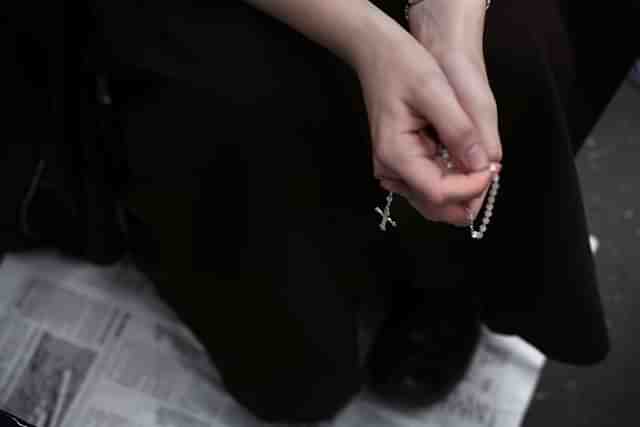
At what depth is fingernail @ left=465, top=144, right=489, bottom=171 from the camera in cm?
49

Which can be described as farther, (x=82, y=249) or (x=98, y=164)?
(x=82, y=249)

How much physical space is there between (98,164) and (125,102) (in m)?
0.11

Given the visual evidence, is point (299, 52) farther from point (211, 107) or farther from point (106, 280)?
point (106, 280)

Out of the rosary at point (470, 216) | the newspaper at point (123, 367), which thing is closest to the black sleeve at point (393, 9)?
the rosary at point (470, 216)

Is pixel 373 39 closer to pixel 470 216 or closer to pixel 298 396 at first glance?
pixel 470 216

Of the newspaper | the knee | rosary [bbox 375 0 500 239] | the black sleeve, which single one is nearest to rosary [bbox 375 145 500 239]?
rosary [bbox 375 0 500 239]

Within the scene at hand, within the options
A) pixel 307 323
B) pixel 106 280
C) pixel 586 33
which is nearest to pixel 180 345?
pixel 106 280

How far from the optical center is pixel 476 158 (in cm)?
49

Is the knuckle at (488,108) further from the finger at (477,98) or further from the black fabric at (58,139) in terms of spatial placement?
the black fabric at (58,139)

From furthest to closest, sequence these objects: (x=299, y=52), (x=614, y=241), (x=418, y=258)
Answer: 1. (x=614, y=241)
2. (x=418, y=258)
3. (x=299, y=52)

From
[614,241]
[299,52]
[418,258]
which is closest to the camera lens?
[299,52]

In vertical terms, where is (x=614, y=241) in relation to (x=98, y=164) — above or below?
below

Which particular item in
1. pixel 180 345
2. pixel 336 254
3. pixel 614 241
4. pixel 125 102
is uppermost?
pixel 125 102

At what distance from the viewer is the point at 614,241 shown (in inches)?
39.1
